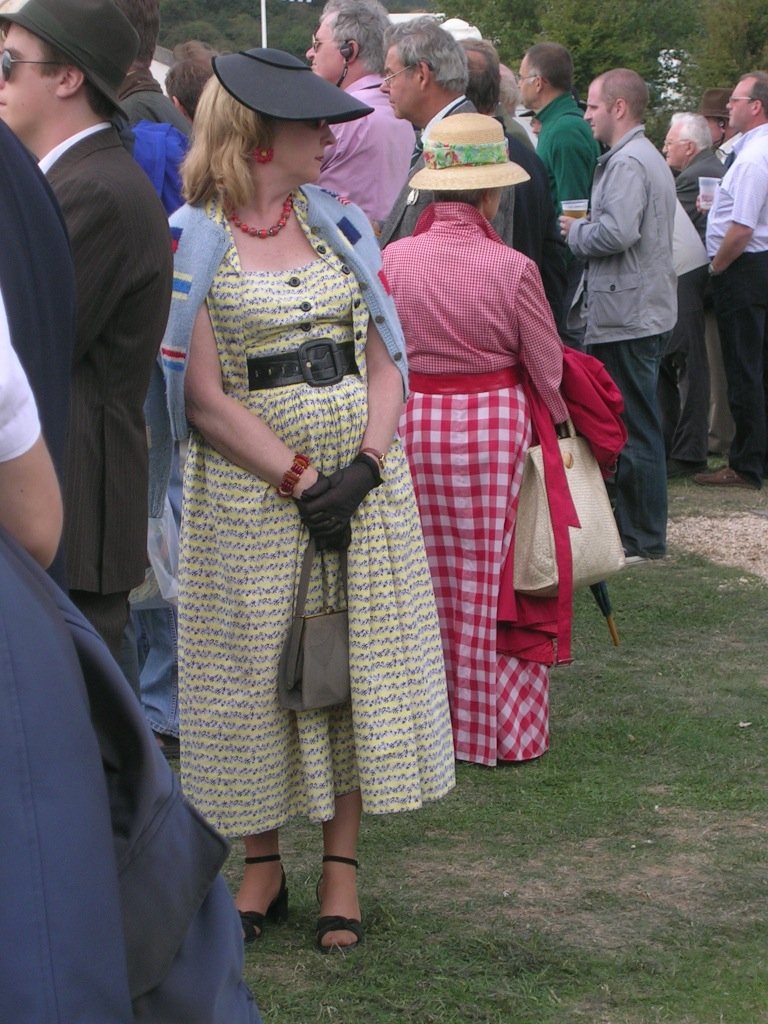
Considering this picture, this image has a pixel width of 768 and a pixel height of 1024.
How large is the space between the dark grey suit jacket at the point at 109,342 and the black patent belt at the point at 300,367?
39cm

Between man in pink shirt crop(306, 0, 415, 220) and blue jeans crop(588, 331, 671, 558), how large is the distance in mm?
1636

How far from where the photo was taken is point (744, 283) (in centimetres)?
937

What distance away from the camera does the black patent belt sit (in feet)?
11.3

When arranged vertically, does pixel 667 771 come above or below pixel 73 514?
below

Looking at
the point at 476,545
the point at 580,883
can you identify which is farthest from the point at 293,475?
the point at 476,545

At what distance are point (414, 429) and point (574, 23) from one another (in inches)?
1425

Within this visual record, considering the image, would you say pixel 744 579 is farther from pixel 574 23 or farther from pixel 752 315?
pixel 574 23

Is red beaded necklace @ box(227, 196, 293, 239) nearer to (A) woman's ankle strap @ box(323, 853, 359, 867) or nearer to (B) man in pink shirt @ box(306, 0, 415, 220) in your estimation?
(A) woman's ankle strap @ box(323, 853, 359, 867)

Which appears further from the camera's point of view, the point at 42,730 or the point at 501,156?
the point at 501,156

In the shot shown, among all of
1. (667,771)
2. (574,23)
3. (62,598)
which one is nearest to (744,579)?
(667,771)

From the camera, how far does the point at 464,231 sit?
471 cm

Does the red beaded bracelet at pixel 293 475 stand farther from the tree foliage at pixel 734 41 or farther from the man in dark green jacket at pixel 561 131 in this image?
the tree foliage at pixel 734 41

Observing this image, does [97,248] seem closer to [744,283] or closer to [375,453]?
[375,453]

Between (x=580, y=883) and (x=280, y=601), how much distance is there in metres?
1.16
